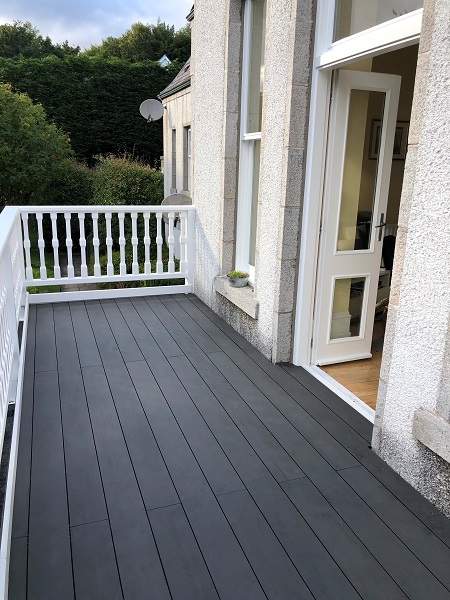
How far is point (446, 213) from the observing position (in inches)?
78.3

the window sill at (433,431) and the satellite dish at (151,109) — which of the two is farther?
the satellite dish at (151,109)

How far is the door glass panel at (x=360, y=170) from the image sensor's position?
3.37m

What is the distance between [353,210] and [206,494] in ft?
7.58

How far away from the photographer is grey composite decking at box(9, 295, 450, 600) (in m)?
1.77

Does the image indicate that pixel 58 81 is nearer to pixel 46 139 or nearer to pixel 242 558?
pixel 46 139

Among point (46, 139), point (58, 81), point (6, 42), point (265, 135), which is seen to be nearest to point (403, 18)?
point (265, 135)

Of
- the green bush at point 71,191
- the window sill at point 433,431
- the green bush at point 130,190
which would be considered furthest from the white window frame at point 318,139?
the green bush at point 71,191

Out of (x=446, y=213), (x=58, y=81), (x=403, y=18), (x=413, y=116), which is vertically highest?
(x=58, y=81)

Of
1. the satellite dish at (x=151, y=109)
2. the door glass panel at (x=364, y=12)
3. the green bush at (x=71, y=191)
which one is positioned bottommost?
the green bush at (x=71, y=191)

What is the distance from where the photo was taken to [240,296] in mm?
4156

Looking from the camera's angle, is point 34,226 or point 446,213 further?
point 34,226

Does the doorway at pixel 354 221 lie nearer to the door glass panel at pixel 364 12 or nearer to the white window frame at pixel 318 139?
the white window frame at pixel 318 139

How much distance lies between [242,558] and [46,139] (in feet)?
39.4

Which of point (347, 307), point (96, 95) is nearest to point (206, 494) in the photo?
point (347, 307)
